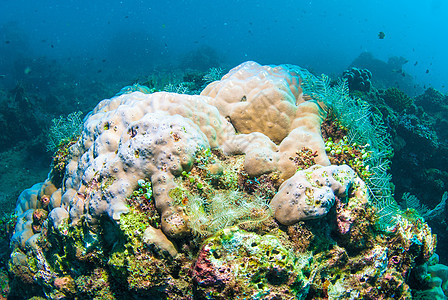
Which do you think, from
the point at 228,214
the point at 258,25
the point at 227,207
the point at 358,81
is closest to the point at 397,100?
the point at 358,81

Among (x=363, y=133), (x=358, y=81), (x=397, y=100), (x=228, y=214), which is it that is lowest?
(x=228, y=214)

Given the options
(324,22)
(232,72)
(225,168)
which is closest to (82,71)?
(232,72)

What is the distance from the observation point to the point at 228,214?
9.16 feet

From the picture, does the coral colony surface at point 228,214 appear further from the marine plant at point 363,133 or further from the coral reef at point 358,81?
the coral reef at point 358,81

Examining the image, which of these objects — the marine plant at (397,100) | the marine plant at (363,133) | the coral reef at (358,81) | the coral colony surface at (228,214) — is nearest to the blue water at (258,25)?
the marine plant at (397,100)

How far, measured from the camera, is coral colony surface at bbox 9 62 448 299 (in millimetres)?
2672

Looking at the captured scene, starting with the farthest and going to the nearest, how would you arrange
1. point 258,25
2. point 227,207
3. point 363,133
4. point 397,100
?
point 258,25 → point 397,100 → point 363,133 → point 227,207

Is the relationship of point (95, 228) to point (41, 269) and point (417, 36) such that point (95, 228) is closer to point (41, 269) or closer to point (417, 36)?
point (41, 269)

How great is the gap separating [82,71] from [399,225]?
130 feet

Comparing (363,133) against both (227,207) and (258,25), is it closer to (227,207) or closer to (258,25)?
(227,207)

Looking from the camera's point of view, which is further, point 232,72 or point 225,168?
point 232,72

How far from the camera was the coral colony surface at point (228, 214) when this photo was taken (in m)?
2.67

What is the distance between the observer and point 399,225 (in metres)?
3.69

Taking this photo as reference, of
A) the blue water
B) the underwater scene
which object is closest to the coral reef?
the underwater scene
